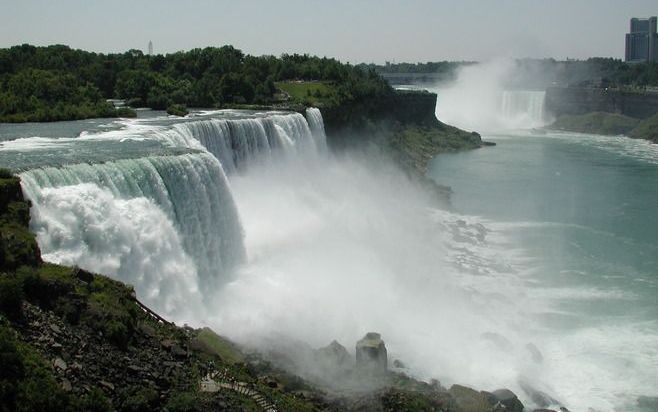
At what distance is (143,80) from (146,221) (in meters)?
21.2

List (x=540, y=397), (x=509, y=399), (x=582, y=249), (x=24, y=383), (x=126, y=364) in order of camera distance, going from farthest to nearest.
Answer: (x=582, y=249) → (x=540, y=397) → (x=509, y=399) → (x=126, y=364) → (x=24, y=383)

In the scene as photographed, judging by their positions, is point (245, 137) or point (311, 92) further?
point (311, 92)

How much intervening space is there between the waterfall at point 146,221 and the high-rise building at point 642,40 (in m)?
145

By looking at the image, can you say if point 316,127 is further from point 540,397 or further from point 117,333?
point 117,333

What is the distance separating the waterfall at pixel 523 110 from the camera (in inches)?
2813

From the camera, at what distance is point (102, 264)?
13102 mm

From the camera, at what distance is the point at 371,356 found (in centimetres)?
1330

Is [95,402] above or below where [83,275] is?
below

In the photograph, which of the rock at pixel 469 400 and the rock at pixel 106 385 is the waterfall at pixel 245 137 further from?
the rock at pixel 106 385

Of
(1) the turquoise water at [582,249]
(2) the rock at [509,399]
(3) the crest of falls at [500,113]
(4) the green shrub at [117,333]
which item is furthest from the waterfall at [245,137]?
(3) the crest of falls at [500,113]

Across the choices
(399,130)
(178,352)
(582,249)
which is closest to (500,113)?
(399,130)

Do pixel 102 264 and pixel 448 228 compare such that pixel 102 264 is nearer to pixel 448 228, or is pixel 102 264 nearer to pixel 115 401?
pixel 115 401

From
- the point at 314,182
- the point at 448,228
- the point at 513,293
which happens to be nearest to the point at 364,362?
the point at 513,293

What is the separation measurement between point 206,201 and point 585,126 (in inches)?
2143
